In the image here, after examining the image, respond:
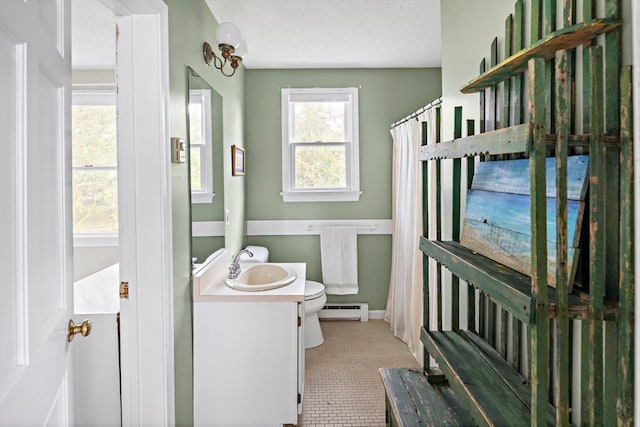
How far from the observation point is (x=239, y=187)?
3.48 meters

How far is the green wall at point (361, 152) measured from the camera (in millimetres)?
3855

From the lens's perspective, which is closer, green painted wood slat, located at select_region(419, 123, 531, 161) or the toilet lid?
green painted wood slat, located at select_region(419, 123, 531, 161)

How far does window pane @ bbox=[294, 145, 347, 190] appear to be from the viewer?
12.8ft

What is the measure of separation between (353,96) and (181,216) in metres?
2.37

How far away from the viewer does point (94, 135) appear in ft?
11.6

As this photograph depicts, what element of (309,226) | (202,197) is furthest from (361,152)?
(202,197)

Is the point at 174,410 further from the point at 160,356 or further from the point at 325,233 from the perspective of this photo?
the point at 325,233

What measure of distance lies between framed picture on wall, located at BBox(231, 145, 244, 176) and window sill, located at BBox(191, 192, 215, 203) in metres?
0.65

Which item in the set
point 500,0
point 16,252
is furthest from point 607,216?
point 16,252

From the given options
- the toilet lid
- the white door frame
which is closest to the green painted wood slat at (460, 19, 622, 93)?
the white door frame

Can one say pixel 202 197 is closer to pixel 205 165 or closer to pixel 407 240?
pixel 205 165

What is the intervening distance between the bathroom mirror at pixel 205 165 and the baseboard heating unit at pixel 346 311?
1567 mm

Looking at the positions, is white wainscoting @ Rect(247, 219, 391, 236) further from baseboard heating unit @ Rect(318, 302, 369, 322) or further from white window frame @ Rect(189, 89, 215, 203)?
white window frame @ Rect(189, 89, 215, 203)

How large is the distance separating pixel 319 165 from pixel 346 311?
1360 millimetres
